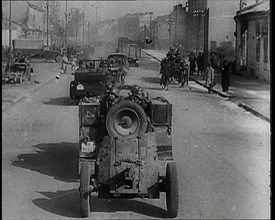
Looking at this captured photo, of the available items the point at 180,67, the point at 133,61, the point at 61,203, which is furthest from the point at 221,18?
the point at 61,203

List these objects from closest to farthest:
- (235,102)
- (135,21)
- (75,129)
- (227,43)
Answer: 1. (135,21)
2. (227,43)
3. (75,129)
4. (235,102)

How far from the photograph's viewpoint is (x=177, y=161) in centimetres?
657

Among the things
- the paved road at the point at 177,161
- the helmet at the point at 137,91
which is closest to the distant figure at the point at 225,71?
the paved road at the point at 177,161

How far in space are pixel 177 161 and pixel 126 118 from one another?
1.83 m

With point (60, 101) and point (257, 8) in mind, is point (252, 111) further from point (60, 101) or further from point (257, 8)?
point (60, 101)

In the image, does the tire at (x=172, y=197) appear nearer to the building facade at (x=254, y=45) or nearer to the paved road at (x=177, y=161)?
the paved road at (x=177, y=161)

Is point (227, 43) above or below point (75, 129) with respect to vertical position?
above

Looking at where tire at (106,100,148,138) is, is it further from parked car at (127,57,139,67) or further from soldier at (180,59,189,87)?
soldier at (180,59,189,87)

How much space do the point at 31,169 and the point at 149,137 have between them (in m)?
1.63

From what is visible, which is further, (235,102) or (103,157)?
(235,102)

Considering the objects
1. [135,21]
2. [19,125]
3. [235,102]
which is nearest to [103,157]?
[135,21]

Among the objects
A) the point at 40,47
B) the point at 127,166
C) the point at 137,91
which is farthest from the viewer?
the point at 40,47

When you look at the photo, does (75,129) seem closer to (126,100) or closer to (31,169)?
(31,169)

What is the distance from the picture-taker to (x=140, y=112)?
4.89 metres
